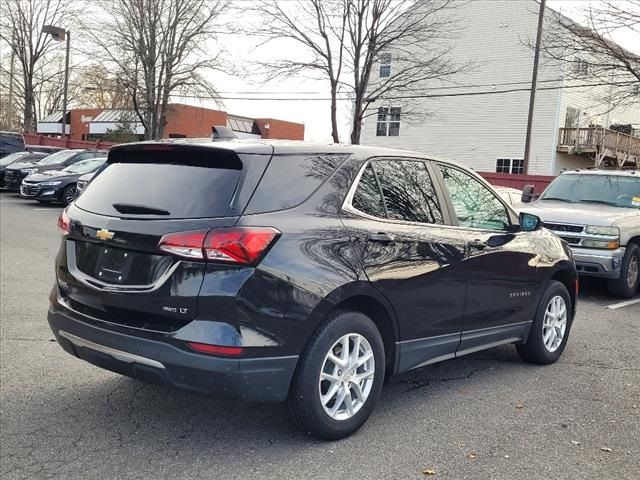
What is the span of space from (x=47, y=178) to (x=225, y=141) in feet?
52.1

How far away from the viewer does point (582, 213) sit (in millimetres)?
8516

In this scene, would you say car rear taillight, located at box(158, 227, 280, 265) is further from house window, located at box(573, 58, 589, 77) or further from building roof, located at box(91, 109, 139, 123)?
building roof, located at box(91, 109, 139, 123)

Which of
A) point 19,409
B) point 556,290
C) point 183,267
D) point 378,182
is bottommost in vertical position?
point 19,409

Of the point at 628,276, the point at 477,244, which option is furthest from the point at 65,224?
the point at 628,276

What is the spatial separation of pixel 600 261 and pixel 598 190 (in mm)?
1813

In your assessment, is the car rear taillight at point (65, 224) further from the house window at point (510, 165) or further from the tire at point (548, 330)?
the house window at point (510, 165)

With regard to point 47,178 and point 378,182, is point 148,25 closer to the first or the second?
point 47,178

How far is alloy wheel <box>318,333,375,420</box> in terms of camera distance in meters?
3.57

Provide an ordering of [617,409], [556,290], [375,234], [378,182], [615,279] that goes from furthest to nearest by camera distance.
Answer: [615,279] < [556,290] < [617,409] < [378,182] < [375,234]

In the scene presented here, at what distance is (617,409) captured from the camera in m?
4.34

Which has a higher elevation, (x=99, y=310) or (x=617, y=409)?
(x=99, y=310)

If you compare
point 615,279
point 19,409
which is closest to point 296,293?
point 19,409

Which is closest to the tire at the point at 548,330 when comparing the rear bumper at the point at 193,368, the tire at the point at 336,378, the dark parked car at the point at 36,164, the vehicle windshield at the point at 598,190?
the tire at the point at 336,378

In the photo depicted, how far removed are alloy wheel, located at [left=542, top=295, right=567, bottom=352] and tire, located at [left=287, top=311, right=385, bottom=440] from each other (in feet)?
7.00
